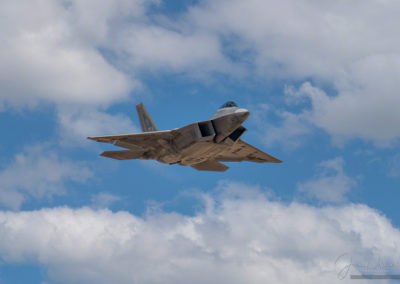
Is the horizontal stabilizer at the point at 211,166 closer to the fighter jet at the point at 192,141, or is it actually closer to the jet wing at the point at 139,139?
the fighter jet at the point at 192,141

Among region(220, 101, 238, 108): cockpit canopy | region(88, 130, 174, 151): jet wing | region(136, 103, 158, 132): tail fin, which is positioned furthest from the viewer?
region(136, 103, 158, 132): tail fin

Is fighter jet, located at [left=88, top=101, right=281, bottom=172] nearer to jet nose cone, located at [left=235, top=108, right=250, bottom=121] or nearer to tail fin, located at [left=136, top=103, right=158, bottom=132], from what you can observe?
jet nose cone, located at [left=235, top=108, right=250, bottom=121]

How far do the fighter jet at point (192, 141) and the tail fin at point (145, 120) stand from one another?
8661 millimetres

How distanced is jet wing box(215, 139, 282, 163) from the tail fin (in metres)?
9.58

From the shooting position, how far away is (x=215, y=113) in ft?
142

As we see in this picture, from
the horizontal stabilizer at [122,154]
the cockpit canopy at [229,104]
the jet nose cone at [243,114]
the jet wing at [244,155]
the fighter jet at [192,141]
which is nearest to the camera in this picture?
the jet nose cone at [243,114]

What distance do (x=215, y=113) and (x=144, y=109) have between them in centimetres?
1550

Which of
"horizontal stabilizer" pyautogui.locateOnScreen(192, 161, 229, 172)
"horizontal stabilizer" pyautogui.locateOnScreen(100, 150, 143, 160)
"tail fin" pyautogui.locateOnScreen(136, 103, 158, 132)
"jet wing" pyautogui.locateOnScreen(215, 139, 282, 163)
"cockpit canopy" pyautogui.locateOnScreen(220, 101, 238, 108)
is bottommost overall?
"horizontal stabilizer" pyautogui.locateOnScreen(100, 150, 143, 160)

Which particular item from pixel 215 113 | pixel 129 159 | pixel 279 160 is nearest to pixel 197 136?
pixel 215 113

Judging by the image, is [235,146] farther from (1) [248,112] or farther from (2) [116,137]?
(2) [116,137]

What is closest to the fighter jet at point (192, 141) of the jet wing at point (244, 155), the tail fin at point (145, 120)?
the jet wing at point (244, 155)

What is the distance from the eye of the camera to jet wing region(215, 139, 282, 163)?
159 feet

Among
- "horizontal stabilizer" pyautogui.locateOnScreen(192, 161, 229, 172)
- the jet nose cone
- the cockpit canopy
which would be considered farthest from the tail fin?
the jet nose cone

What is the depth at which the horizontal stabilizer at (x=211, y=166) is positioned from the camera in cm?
5197
